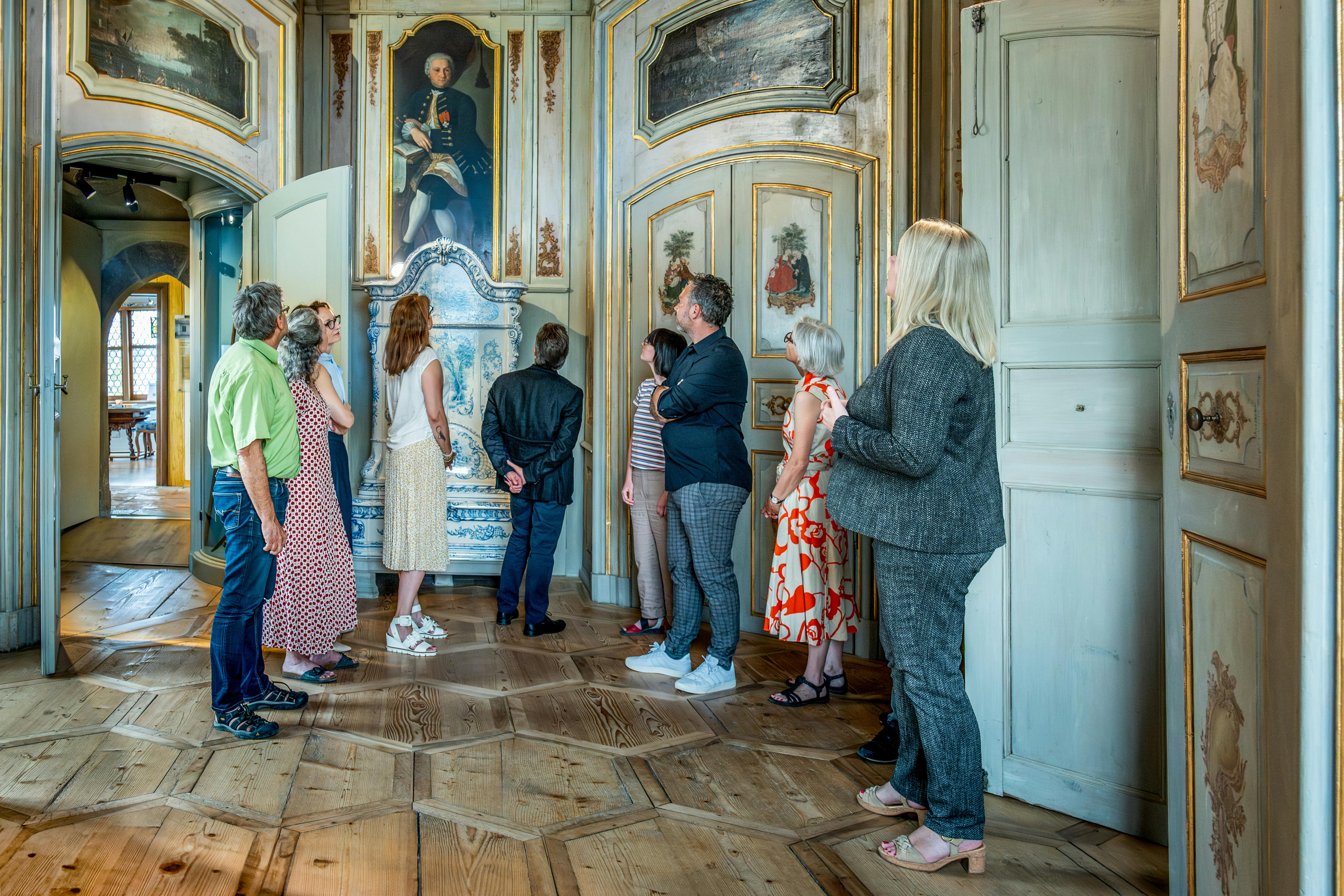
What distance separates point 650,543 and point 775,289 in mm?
1360

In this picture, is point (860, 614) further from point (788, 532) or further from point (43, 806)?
point (43, 806)

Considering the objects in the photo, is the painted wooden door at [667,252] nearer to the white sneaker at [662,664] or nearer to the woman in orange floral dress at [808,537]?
the white sneaker at [662,664]

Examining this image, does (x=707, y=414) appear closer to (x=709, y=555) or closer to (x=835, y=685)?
(x=709, y=555)

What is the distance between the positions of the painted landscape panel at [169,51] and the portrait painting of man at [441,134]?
968 millimetres

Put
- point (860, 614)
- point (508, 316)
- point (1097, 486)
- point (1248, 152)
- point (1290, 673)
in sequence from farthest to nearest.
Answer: point (508, 316) → point (860, 614) → point (1097, 486) → point (1248, 152) → point (1290, 673)

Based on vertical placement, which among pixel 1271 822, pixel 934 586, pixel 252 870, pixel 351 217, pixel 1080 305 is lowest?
pixel 252 870

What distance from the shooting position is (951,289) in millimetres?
2123

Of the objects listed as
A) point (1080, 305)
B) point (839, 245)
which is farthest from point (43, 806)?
point (839, 245)

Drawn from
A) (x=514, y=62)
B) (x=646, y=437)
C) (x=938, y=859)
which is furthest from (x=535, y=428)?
(x=514, y=62)

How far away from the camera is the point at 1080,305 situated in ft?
8.14

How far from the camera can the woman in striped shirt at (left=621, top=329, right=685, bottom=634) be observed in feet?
13.3

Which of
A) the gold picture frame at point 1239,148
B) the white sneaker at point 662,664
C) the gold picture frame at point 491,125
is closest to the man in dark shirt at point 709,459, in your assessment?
the white sneaker at point 662,664

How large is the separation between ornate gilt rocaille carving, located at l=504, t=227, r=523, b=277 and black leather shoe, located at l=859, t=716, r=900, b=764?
4.05 meters

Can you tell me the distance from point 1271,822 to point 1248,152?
1.03 m
